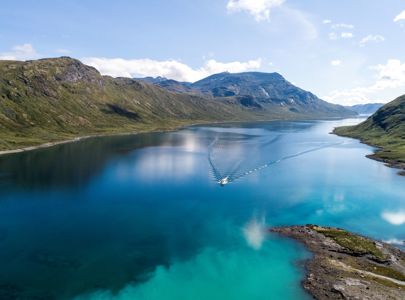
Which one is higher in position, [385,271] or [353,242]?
[353,242]

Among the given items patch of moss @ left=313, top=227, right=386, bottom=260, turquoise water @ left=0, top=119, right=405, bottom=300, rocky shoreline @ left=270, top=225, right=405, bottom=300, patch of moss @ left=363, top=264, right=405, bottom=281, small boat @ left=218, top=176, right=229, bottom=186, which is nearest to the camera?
rocky shoreline @ left=270, top=225, right=405, bottom=300

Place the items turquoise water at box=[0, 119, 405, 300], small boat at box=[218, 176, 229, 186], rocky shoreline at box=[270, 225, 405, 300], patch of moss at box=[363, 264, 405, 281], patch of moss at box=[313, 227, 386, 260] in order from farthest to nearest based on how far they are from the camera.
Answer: small boat at box=[218, 176, 229, 186] < patch of moss at box=[313, 227, 386, 260] < patch of moss at box=[363, 264, 405, 281] < turquoise water at box=[0, 119, 405, 300] < rocky shoreline at box=[270, 225, 405, 300]

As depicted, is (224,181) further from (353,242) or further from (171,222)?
(353,242)

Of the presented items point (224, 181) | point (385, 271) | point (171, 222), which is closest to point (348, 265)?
point (385, 271)

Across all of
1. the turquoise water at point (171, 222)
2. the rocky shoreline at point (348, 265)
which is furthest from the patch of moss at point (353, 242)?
the turquoise water at point (171, 222)

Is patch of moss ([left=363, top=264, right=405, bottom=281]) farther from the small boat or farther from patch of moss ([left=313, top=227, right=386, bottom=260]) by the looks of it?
the small boat

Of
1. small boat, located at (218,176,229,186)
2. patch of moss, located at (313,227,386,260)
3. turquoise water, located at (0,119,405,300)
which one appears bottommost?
turquoise water, located at (0,119,405,300)

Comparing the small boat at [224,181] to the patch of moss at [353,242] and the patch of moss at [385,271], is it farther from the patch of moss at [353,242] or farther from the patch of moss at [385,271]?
the patch of moss at [385,271]

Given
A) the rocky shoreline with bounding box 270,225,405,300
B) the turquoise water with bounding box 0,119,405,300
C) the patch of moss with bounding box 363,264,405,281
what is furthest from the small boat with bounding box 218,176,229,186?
the patch of moss with bounding box 363,264,405,281
